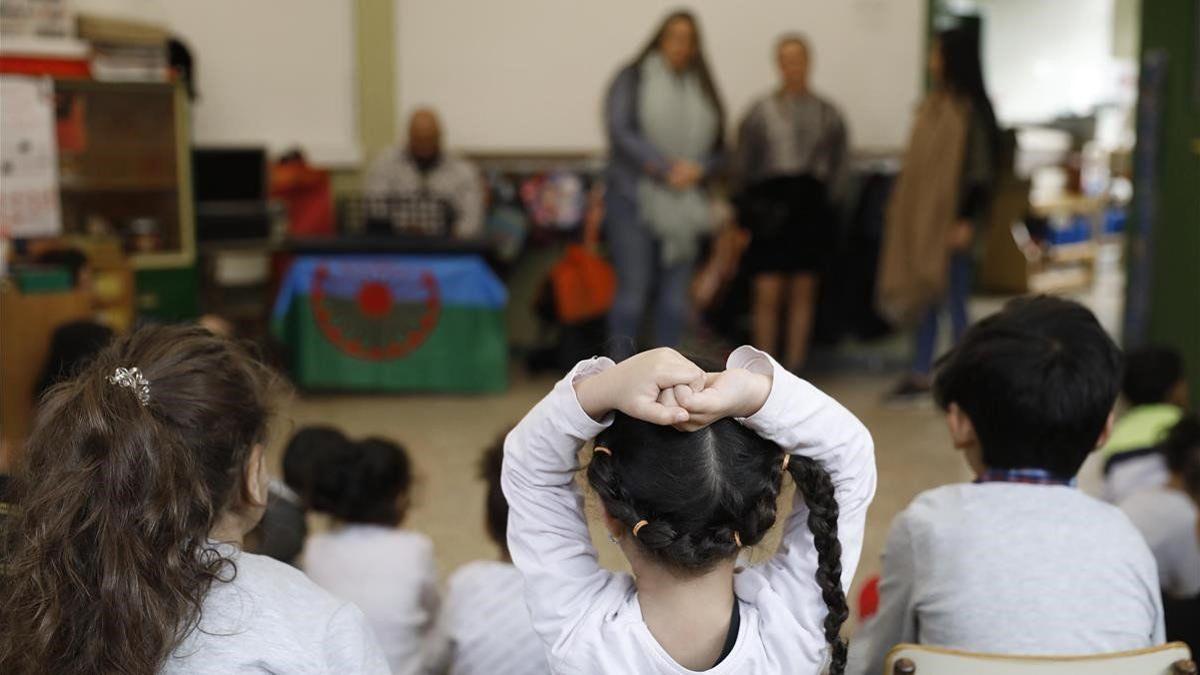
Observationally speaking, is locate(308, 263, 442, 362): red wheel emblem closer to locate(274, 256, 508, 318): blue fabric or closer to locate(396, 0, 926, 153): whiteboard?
locate(274, 256, 508, 318): blue fabric

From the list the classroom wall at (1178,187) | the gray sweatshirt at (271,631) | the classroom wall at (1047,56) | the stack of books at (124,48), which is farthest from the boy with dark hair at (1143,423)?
the classroom wall at (1047,56)

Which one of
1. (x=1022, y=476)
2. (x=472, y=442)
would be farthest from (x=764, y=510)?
(x=472, y=442)

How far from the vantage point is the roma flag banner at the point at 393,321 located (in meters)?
5.09

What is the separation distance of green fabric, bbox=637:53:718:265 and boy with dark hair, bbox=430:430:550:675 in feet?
10.6

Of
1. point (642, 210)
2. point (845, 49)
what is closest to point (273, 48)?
point (642, 210)

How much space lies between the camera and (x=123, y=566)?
1156mm

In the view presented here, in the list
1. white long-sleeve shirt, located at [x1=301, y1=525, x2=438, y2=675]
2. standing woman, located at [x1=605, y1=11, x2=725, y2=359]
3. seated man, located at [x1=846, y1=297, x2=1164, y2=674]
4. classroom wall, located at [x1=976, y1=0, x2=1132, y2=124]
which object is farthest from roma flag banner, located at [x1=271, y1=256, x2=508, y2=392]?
classroom wall, located at [x1=976, y1=0, x2=1132, y2=124]

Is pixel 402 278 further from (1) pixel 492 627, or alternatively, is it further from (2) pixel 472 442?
(1) pixel 492 627

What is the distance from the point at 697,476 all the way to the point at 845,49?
16.3ft

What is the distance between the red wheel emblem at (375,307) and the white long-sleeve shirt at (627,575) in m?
3.87

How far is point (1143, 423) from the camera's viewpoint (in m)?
2.81

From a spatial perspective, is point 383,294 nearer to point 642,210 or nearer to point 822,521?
point 642,210

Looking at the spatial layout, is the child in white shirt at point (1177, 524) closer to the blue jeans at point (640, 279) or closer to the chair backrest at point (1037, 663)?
the chair backrest at point (1037, 663)

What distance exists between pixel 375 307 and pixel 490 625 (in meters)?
3.49
